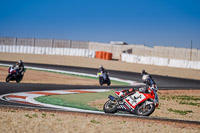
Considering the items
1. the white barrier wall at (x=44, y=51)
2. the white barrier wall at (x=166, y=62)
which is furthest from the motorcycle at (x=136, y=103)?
the white barrier wall at (x=44, y=51)

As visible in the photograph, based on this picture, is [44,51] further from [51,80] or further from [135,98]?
[135,98]

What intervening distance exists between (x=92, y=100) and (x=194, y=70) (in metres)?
22.9

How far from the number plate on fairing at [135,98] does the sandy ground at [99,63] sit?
23996 millimetres

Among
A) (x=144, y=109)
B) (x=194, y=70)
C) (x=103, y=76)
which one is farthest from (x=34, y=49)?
(x=144, y=109)

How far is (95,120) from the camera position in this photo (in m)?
8.70

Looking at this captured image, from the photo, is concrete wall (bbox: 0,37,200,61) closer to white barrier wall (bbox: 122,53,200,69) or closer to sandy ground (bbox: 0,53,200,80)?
white barrier wall (bbox: 122,53,200,69)

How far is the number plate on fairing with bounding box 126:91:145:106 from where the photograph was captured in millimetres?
9625

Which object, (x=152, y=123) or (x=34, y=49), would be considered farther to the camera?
(x=34, y=49)

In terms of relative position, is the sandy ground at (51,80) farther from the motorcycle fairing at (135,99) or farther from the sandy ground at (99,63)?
the motorcycle fairing at (135,99)

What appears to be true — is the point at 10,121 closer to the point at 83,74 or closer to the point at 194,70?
the point at 83,74

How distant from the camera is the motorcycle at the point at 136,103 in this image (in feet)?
31.4

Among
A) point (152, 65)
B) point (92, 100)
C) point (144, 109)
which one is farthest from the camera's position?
point (152, 65)

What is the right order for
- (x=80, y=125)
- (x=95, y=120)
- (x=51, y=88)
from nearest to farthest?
1. (x=80, y=125)
2. (x=95, y=120)
3. (x=51, y=88)

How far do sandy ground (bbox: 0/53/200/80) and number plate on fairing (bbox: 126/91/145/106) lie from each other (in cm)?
2400
